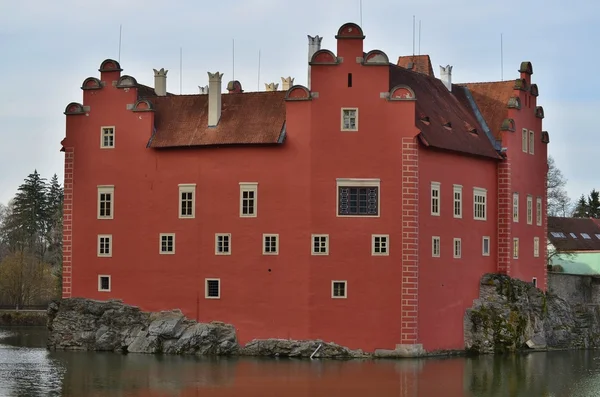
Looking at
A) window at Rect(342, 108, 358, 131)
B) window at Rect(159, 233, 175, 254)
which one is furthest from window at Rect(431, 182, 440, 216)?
window at Rect(159, 233, 175, 254)

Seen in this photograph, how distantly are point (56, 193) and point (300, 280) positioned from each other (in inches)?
2395

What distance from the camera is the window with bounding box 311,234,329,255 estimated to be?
55.5 meters

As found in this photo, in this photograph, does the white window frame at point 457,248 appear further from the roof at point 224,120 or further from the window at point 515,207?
the roof at point 224,120

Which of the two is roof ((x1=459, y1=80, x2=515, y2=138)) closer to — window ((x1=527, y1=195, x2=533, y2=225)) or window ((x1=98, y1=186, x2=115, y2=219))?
window ((x1=527, y1=195, x2=533, y2=225))

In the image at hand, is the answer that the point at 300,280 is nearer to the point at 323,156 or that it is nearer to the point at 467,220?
the point at 323,156

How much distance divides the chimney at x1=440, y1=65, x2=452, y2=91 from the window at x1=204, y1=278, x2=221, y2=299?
17.4 metres

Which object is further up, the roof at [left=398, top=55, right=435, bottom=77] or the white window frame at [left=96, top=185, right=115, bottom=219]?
the roof at [left=398, top=55, right=435, bottom=77]

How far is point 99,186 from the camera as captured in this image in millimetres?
59438

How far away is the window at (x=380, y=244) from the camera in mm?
55312

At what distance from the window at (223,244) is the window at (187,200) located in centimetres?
171

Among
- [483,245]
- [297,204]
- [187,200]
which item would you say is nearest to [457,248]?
[483,245]

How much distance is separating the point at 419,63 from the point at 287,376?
82.9ft

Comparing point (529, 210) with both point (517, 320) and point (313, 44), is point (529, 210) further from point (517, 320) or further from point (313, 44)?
point (313, 44)

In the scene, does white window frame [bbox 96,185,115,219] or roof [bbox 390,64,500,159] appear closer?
roof [bbox 390,64,500,159]
